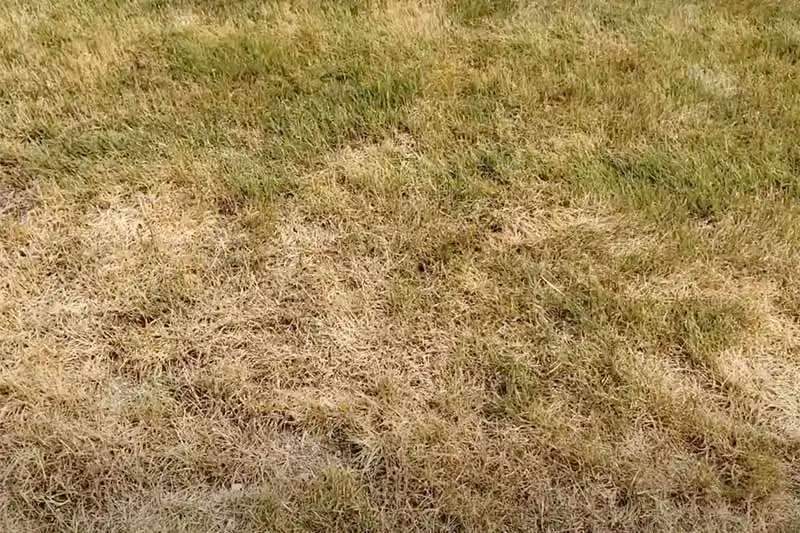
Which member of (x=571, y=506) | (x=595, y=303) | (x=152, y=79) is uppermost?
(x=152, y=79)

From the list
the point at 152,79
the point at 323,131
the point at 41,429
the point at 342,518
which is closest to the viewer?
the point at 342,518

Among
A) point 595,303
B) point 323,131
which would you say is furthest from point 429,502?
point 323,131

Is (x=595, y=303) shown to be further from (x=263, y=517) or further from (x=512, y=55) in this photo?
(x=512, y=55)

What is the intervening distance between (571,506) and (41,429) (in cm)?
140

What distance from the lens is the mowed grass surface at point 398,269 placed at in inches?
83.6

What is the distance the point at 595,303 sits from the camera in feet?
8.32

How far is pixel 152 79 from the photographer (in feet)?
11.5

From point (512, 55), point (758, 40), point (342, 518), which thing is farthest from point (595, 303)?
point (758, 40)

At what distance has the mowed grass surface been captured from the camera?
83.6 inches

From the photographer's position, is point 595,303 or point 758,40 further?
point 758,40

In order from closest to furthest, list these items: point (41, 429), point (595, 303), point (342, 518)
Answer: point (342, 518)
point (41, 429)
point (595, 303)

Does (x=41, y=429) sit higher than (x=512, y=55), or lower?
lower

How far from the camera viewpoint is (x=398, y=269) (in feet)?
8.87

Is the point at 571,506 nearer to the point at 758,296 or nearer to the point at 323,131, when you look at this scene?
the point at 758,296
